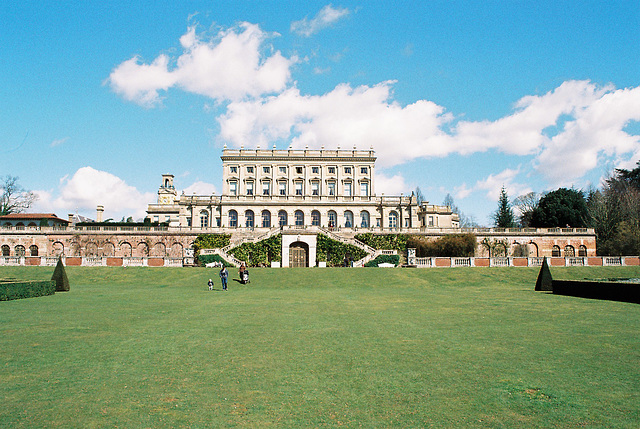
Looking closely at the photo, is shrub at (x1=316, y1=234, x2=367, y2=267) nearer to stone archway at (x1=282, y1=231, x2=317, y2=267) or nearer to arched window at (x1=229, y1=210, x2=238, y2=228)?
stone archway at (x1=282, y1=231, x2=317, y2=267)

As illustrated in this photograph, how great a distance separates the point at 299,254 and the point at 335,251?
4195 mm

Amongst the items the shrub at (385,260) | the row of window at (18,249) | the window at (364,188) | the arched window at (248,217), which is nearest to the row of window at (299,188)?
the window at (364,188)

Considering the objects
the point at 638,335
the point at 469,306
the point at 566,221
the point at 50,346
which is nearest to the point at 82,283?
the point at 50,346

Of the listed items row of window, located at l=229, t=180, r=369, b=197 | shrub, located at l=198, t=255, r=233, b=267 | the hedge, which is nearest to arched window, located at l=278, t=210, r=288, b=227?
row of window, located at l=229, t=180, r=369, b=197

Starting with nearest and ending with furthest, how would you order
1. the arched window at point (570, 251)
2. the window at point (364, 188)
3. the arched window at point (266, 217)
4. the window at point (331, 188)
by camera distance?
the arched window at point (570, 251)
the arched window at point (266, 217)
the window at point (364, 188)
the window at point (331, 188)

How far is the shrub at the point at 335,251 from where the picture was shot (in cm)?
4959

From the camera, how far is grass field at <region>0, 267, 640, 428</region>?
21.4 feet

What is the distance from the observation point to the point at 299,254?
2004 inches

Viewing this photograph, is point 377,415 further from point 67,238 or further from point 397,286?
point 67,238

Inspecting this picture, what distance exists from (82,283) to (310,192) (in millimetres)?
43803

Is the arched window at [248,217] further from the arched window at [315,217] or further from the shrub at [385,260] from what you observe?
the shrub at [385,260]

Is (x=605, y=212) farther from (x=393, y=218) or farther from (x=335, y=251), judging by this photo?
(x=335, y=251)

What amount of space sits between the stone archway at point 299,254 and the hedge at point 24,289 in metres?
27.5

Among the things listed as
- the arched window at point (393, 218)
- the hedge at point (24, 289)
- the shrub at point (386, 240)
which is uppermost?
the arched window at point (393, 218)
